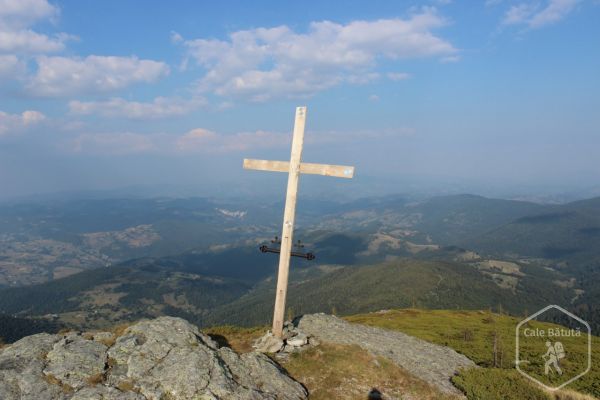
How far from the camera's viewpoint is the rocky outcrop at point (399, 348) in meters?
21.7

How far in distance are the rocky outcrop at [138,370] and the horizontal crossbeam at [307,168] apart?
413 inches

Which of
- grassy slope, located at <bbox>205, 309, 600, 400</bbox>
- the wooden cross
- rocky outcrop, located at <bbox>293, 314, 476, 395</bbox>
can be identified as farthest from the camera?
the wooden cross

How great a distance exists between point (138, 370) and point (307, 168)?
13399 millimetres

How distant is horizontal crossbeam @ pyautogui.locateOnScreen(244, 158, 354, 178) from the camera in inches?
813

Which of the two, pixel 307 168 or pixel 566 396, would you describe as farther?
pixel 307 168

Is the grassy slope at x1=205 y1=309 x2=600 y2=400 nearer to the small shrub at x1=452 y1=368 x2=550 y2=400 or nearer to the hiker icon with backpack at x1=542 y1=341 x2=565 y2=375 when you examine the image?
the small shrub at x1=452 y1=368 x2=550 y2=400

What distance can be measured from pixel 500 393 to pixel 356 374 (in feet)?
23.9

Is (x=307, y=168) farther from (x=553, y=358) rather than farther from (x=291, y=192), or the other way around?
(x=553, y=358)

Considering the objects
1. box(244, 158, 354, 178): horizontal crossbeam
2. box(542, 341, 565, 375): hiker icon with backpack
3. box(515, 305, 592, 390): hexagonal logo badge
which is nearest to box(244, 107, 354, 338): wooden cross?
box(244, 158, 354, 178): horizontal crossbeam

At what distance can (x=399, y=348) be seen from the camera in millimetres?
24891

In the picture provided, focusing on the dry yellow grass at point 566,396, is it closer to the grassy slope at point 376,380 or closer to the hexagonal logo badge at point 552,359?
the grassy slope at point 376,380

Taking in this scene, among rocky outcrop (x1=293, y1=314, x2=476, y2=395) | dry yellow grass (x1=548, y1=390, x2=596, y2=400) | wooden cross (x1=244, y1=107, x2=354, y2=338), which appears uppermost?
wooden cross (x1=244, y1=107, x2=354, y2=338)

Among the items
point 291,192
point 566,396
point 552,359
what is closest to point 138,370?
point 291,192

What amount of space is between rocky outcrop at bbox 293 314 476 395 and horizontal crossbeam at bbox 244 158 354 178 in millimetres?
10660
